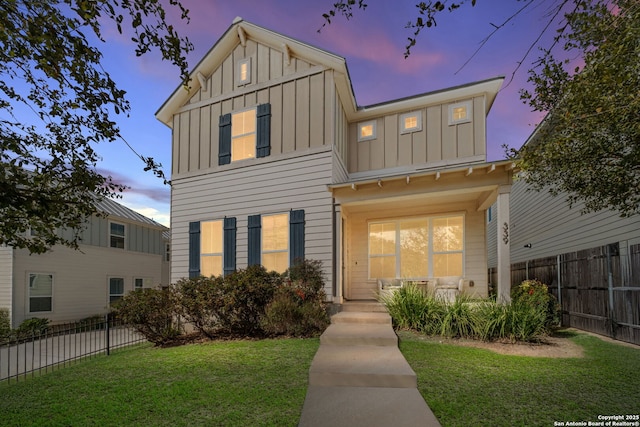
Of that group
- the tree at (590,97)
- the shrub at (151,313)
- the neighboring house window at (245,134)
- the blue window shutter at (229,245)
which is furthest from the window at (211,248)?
the tree at (590,97)

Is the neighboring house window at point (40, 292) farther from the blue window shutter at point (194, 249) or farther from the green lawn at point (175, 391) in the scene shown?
the green lawn at point (175, 391)

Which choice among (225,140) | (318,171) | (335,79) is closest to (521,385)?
(318,171)

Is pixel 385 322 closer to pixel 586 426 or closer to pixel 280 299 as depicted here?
pixel 280 299

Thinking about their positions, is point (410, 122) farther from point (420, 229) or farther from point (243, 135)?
point (243, 135)

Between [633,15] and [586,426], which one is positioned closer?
[586,426]

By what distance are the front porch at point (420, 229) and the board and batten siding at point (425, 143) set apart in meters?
1.23

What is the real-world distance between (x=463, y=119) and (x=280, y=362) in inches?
300

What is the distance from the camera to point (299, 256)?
27.3 feet

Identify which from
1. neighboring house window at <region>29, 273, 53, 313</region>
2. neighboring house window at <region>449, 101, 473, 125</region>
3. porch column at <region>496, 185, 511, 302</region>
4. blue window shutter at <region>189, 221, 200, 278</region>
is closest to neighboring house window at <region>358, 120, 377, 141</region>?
neighboring house window at <region>449, 101, 473, 125</region>

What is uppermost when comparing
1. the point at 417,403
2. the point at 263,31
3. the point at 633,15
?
the point at 263,31

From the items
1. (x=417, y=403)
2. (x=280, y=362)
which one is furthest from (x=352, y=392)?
(x=280, y=362)

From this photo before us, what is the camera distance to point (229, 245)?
9281 millimetres

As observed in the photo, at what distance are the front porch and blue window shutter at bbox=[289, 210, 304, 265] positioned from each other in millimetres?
867

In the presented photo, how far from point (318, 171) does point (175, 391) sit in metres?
5.71
